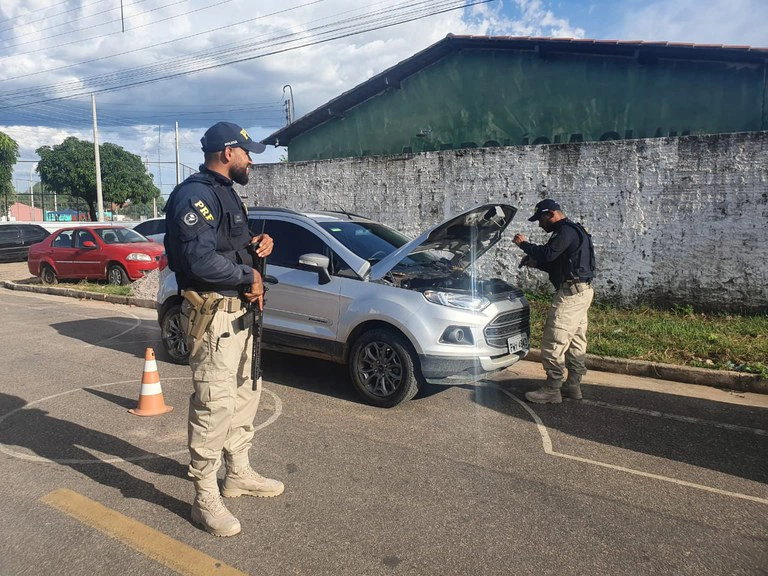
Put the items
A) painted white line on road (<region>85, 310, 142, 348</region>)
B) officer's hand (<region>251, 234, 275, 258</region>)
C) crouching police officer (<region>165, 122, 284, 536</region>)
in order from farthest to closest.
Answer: painted white line on road (<region>85, 310, 142, 348</region>)
officer's hand (<region>251, 234, 275, 258</region>)
crouching police officer (<region>165, 122, 284, 536</region>)

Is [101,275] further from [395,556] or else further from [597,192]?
Result: [395,556]

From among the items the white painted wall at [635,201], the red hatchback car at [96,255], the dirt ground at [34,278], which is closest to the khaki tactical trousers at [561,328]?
the white painted wall at [635,201]

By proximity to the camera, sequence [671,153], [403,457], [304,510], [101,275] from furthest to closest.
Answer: [101,275]
[671,153]
[403,457]
[304,510]

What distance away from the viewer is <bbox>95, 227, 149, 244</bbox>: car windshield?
13320 mm

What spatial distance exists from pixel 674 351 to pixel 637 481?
3629 mm

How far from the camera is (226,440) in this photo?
10.7ft

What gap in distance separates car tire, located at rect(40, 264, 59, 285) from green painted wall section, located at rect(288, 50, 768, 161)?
8180mm

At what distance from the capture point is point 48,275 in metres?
14.1

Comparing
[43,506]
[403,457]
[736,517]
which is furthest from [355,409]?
[736,517]

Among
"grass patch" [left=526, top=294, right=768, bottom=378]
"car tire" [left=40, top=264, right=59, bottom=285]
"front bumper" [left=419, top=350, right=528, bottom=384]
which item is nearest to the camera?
"front bumper" [left=419, top=350, right=528, bottom=384]

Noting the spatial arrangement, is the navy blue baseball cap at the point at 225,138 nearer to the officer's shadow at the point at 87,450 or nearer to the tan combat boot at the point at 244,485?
the tan combat boot at the point at 244,485

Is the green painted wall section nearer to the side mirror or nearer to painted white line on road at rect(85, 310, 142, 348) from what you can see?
painted white line on road at rect(85, 310, 142, 348)

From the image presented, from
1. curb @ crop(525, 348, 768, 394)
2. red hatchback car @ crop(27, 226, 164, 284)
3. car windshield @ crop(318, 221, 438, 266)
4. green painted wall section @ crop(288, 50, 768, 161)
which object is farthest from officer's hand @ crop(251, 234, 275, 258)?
green painted wall section @ crop(288, 50, 768, 161)

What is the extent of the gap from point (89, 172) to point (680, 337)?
40.3 metres
